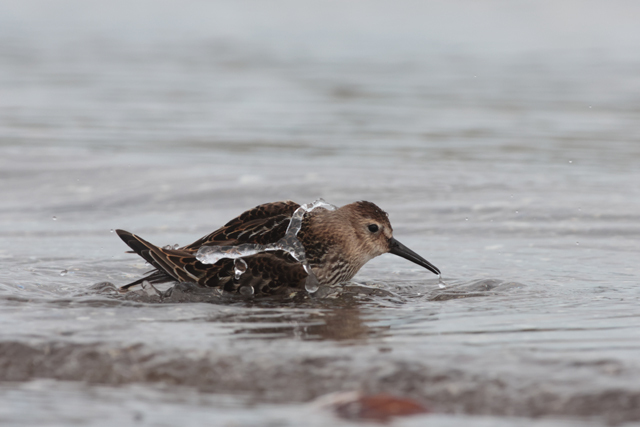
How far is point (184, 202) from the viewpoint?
966 cm

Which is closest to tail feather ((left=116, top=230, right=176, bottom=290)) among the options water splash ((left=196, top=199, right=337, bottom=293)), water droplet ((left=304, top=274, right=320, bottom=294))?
water splash ((left=196, top=199, right=337, bottom=293))

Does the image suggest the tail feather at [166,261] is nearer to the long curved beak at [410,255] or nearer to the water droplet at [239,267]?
the water droplet at [239,267]

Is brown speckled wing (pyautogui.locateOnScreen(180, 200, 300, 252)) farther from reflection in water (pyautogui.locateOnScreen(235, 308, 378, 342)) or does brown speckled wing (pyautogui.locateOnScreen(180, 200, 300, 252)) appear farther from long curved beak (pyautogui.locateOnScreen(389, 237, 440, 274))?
reflection in water (pyautogui.locateOnScreen(235, 308, 378, 342))

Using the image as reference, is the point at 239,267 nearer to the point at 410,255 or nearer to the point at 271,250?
the point at 271,250

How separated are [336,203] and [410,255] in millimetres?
3109

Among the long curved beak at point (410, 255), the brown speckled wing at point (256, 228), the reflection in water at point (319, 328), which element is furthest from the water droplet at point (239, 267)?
the long curved beak at point (410, 255)

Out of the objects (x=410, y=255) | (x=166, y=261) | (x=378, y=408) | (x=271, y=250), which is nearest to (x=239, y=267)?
(x=271, y=250)

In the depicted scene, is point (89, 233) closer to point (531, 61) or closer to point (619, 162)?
point (619, 162)

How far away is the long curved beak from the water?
180 mm

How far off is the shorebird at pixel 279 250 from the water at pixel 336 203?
0.47 ft

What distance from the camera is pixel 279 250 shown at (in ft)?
20.8

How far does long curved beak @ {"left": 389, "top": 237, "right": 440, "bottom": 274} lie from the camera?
6.62 meters

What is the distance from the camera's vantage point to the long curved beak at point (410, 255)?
6616 millimetres

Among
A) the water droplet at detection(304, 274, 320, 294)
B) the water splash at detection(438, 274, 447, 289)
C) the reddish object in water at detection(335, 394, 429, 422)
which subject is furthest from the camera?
the water splash at detection(438, 274, 447, 289)
